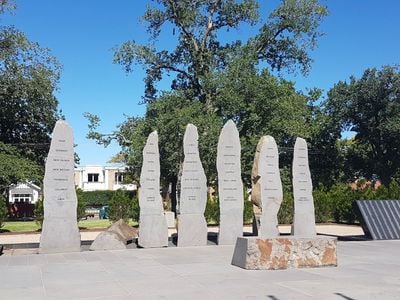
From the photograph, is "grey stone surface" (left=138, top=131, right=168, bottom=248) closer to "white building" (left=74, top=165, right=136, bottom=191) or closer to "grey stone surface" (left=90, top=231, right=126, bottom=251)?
"grey stone surface" (left=90, top=231, right=126, bottom=251)

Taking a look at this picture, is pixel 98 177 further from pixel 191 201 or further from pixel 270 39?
pixel 191 201

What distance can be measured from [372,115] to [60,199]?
31.4 meters

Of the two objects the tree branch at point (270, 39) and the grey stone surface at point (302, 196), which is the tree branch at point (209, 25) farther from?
the grey stone surface at point (302, 196)

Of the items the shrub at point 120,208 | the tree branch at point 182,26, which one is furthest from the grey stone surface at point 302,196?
the tree branch at point 182,26

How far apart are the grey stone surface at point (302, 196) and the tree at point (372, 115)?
2316cm

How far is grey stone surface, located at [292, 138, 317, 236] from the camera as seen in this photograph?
659 inches

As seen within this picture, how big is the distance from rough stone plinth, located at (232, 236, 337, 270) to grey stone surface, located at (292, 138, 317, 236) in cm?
641

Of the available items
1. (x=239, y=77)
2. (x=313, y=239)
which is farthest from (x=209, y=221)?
(x=313, y=239)

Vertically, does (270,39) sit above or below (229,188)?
above

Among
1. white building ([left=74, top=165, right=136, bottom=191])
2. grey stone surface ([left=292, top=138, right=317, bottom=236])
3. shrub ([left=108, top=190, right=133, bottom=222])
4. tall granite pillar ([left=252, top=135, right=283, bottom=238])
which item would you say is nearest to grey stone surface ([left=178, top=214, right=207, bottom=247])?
tall granite pillar ([left=252, top=135, right=283, bottom=238])

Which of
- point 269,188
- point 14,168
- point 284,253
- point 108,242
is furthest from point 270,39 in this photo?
point 284,253

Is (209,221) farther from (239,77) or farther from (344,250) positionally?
(344,250)

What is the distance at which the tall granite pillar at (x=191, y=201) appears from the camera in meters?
14.9

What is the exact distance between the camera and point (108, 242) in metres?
14.0
